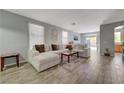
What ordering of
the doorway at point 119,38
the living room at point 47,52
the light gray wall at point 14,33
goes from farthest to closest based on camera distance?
the doorway at point 119,38 < the light gray wall at point 14,33 < the living room at point 47,52

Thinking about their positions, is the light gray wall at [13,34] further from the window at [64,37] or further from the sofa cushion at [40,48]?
the window at [64,37]

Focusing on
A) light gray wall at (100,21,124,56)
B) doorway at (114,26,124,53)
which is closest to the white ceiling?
light gray wall at (100,21,124,56)

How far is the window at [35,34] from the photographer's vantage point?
172 inches

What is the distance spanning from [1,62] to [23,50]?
1228 mm

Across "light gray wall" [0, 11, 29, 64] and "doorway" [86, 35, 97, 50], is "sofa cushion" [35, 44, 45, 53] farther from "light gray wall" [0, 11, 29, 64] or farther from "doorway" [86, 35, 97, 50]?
"doorway" [86, 35, 97, 50]

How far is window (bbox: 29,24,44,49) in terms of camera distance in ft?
14.3

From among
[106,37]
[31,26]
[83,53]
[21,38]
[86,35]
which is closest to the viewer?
[21,38]

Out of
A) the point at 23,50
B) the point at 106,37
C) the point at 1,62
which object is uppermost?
the point at 106,37

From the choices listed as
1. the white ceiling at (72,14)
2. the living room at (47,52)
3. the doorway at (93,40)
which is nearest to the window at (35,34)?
the living room at (47,52)

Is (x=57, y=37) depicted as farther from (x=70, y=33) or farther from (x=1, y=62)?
(x=1, y=62)
